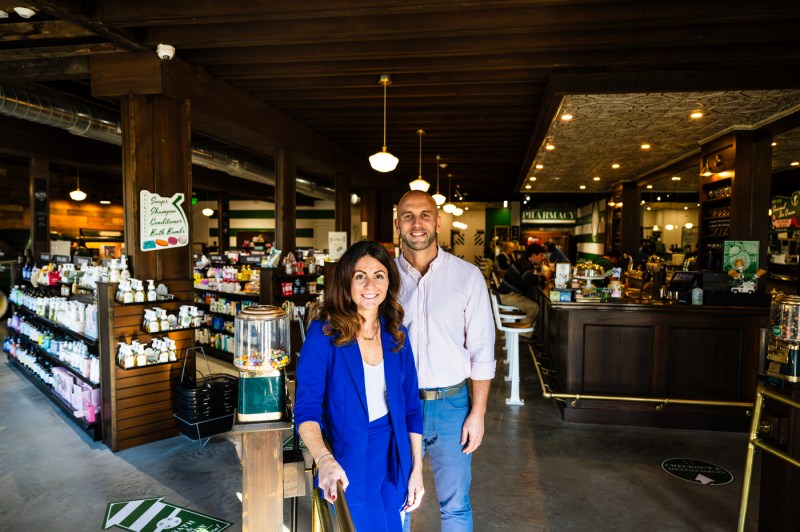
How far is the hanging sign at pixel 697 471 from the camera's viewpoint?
3.52 meters

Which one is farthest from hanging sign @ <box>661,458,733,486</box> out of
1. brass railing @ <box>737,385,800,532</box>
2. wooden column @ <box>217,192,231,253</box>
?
wooden column @ <box>217,192,231,253</box>

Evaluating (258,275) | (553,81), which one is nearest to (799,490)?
(553,81)

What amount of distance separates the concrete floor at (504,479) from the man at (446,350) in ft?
3.15

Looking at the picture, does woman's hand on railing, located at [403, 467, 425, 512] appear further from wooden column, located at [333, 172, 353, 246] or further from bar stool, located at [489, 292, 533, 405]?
wooden column, located at [333, 172, 353, 246]

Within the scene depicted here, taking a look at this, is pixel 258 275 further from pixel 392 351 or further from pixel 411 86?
pixel 392 351

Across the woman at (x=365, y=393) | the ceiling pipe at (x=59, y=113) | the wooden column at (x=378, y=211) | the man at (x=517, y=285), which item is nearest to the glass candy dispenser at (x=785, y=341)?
the woman at (x=365, y=393)

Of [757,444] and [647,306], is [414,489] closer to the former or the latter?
[757,444]

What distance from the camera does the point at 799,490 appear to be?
238cm

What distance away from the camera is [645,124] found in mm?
6336

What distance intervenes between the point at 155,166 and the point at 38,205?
549 cm

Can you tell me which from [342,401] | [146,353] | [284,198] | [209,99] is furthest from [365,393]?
[284,198]

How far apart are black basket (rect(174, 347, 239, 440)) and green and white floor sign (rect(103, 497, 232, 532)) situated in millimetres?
907

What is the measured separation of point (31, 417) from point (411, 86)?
18.0ft

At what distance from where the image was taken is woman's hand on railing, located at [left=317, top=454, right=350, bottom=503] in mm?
1506
